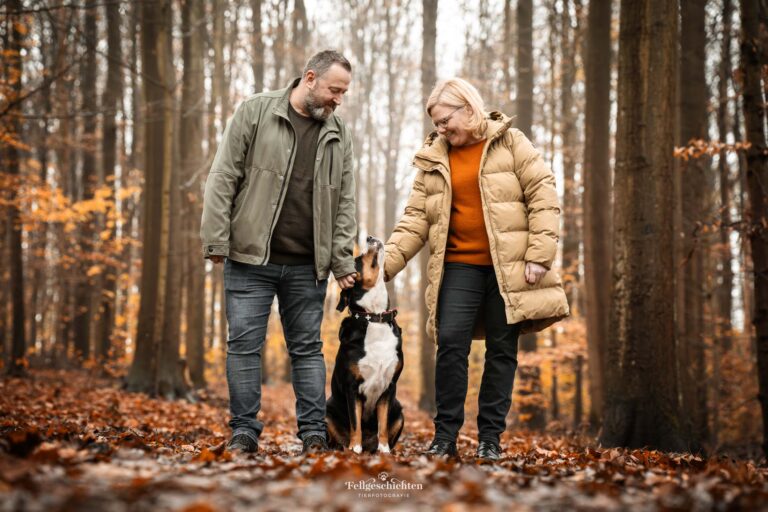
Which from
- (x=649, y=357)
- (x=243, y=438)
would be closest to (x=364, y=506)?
(x=243, y=438)

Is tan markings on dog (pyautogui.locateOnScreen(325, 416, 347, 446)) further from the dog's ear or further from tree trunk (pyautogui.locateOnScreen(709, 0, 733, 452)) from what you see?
tree trunk (pyautogui.locateOnScreen(709, 0, 733, 452))

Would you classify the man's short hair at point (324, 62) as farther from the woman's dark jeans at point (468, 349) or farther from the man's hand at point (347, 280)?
the woman's dark jeans at point (468, 349)

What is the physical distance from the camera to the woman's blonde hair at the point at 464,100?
448cm

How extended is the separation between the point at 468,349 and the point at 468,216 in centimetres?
92

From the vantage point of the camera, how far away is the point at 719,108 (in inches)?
508

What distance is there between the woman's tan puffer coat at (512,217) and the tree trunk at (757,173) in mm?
3161

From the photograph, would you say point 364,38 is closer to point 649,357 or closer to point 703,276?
point 703,276

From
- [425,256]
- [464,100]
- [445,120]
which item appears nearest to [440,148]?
[445,120]

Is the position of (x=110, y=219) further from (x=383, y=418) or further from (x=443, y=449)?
(x=443, y=449)

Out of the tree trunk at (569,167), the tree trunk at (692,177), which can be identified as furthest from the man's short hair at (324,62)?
the tree trunk at (569,167)

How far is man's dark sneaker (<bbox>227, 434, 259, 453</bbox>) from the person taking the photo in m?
4.23

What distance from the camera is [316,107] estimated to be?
452cm

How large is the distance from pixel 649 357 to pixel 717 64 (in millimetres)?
10565

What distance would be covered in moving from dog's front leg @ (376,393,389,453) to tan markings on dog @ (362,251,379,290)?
0.83 m
